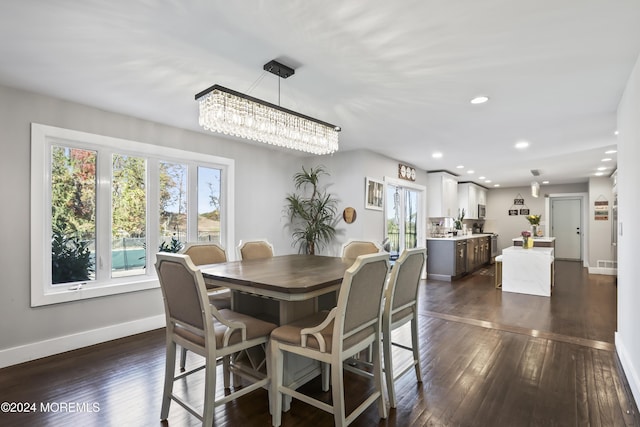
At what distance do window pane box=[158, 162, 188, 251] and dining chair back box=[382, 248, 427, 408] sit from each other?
112 inches

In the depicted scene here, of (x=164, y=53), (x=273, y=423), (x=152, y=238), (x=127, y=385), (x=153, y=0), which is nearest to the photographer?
(x=153, y=0)

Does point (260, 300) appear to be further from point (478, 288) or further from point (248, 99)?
point (478, 288)

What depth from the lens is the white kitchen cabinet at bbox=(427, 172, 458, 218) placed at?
7.07 metres

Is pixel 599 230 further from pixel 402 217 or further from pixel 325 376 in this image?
pixel 325 376

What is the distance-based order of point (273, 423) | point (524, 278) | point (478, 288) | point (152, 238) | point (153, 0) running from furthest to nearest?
point (478, 288), point (524, 278), point (152, 238), point (273, 423), point (153, 0)

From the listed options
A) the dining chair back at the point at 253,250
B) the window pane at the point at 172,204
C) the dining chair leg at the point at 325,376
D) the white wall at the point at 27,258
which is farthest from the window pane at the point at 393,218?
the dining chair leg at the point at 325,376

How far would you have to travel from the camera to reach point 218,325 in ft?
6.42

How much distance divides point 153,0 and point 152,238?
107 inches

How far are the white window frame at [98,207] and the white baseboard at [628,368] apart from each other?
425 cm

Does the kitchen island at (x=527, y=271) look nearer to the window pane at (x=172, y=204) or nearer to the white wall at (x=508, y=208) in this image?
the white wall at (x=508, y=208)

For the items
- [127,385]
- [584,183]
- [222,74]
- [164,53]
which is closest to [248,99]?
[222,74]

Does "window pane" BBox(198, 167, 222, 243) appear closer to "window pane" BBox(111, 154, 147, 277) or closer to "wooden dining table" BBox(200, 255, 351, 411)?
"window pane" BBox(111, 154, 147, 277)

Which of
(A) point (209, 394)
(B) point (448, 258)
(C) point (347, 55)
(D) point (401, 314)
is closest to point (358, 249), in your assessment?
(D) point (401, 314)

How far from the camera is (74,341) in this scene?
3.09 m
